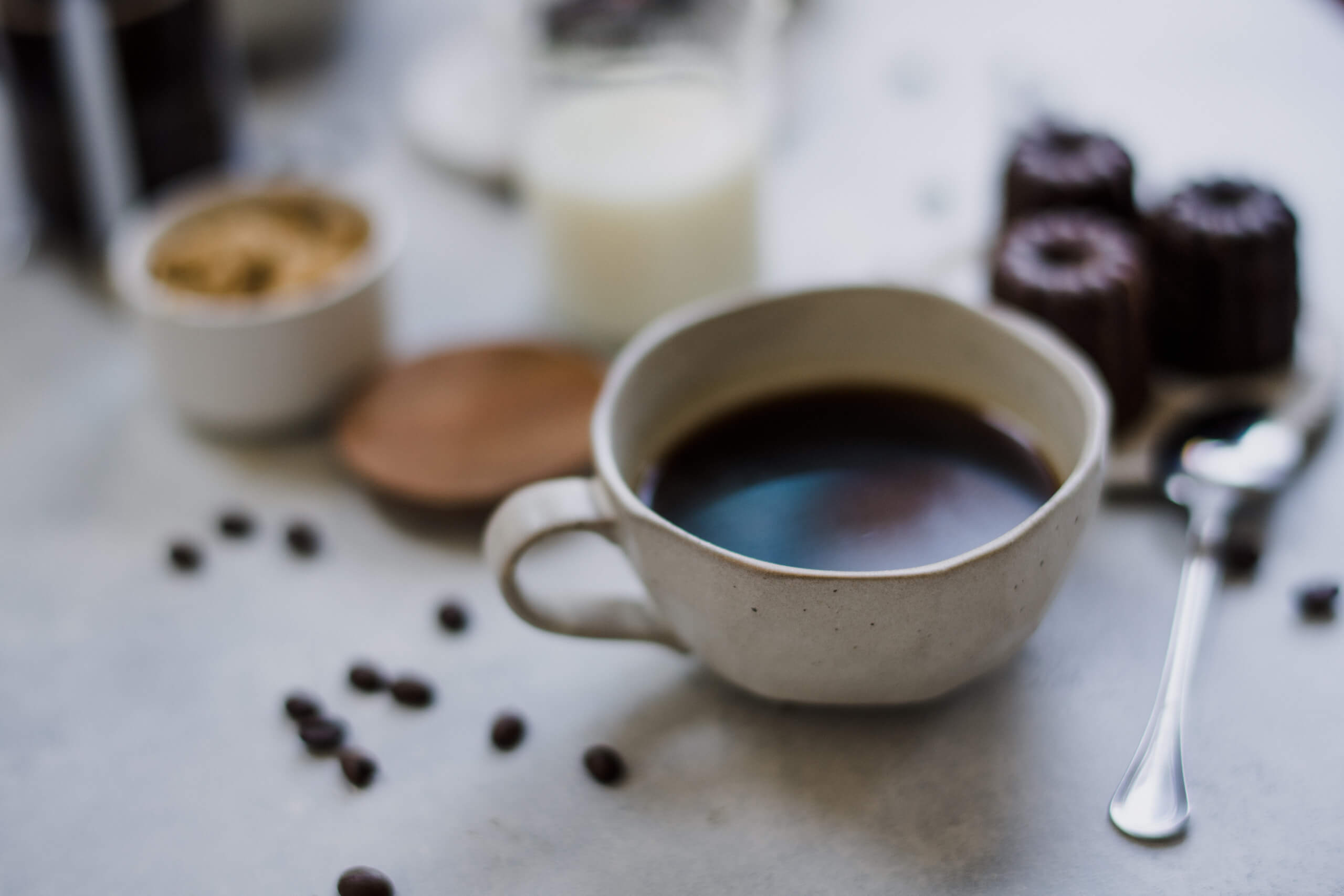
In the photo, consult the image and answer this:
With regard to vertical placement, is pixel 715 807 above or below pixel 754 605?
below

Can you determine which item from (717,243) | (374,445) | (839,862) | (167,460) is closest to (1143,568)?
(839,862)

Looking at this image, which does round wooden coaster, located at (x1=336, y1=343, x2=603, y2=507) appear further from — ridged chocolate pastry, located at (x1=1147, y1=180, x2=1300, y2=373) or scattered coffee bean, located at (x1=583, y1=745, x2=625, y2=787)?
ridged chocolate pastry, located at (x1=1147, y1=180, x2=1300, y2=373)

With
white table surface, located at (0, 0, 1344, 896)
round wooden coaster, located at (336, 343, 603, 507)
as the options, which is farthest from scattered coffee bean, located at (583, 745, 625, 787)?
round wooden coaster, located at (336, 343, 603, 507)

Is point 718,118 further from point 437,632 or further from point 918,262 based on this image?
point 437,632

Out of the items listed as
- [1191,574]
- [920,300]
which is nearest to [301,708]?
[920,300]

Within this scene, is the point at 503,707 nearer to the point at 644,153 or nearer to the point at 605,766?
the point at 605,766
